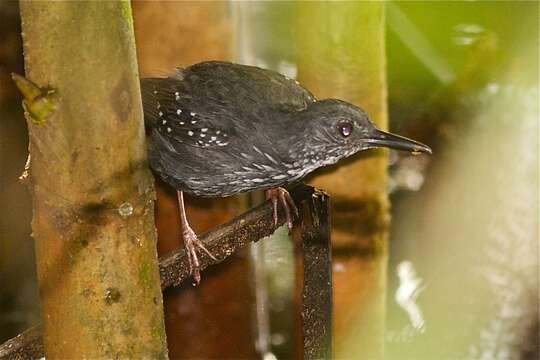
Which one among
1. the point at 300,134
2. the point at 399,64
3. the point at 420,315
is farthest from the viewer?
the point at 300,134

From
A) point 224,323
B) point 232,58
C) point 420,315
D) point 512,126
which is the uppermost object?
point 232,58

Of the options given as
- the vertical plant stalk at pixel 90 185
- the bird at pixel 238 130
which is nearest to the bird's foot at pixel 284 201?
the bird at pixel 238 130

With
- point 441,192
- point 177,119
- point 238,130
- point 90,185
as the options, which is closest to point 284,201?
point 238,130

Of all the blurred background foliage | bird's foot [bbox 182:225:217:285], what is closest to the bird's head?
the blurred background foliage

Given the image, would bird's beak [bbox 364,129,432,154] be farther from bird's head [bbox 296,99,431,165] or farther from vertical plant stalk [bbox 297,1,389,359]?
vertical plant stalk [bbox 297,1,389,359]

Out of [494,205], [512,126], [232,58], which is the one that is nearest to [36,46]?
[232,58]

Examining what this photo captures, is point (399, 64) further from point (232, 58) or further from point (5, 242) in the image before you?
point (5, 242)

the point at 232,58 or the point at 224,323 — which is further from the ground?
the point at 232,58

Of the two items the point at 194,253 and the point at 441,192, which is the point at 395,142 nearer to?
the point at 194,253
